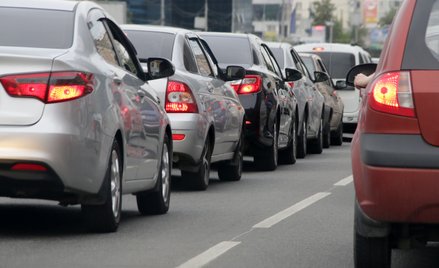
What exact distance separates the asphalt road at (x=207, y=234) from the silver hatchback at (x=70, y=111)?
0.36 meters

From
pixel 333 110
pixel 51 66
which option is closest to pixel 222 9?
pixel 333 110

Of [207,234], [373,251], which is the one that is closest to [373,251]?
[373,251]

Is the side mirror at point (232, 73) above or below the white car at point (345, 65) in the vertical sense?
above

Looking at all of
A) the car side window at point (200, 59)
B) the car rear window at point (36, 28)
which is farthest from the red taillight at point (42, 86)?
the car side window at point (200, 59)

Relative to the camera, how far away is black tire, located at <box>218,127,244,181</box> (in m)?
16.1

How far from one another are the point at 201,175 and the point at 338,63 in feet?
55.1

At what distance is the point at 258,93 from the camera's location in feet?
57.2

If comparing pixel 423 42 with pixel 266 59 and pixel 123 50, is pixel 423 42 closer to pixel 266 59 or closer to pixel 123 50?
pixel 123 50

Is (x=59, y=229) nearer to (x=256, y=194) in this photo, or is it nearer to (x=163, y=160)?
(x=163, y=160)

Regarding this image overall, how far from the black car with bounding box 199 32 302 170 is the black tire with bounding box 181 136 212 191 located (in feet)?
9.37

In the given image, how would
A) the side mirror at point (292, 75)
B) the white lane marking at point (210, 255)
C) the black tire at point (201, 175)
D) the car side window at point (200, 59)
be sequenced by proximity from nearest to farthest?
the white lane marking at point (210, 255), the black tire at point (201, 175), the car side window at point (200, 59), the side mirror at point (292, 75)

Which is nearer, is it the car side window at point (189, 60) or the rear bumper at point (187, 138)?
the rear bumper at point (187, 138)

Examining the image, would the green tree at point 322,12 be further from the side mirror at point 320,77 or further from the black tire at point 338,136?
the side mirror at point 320,77

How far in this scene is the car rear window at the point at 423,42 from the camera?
7281 mm
